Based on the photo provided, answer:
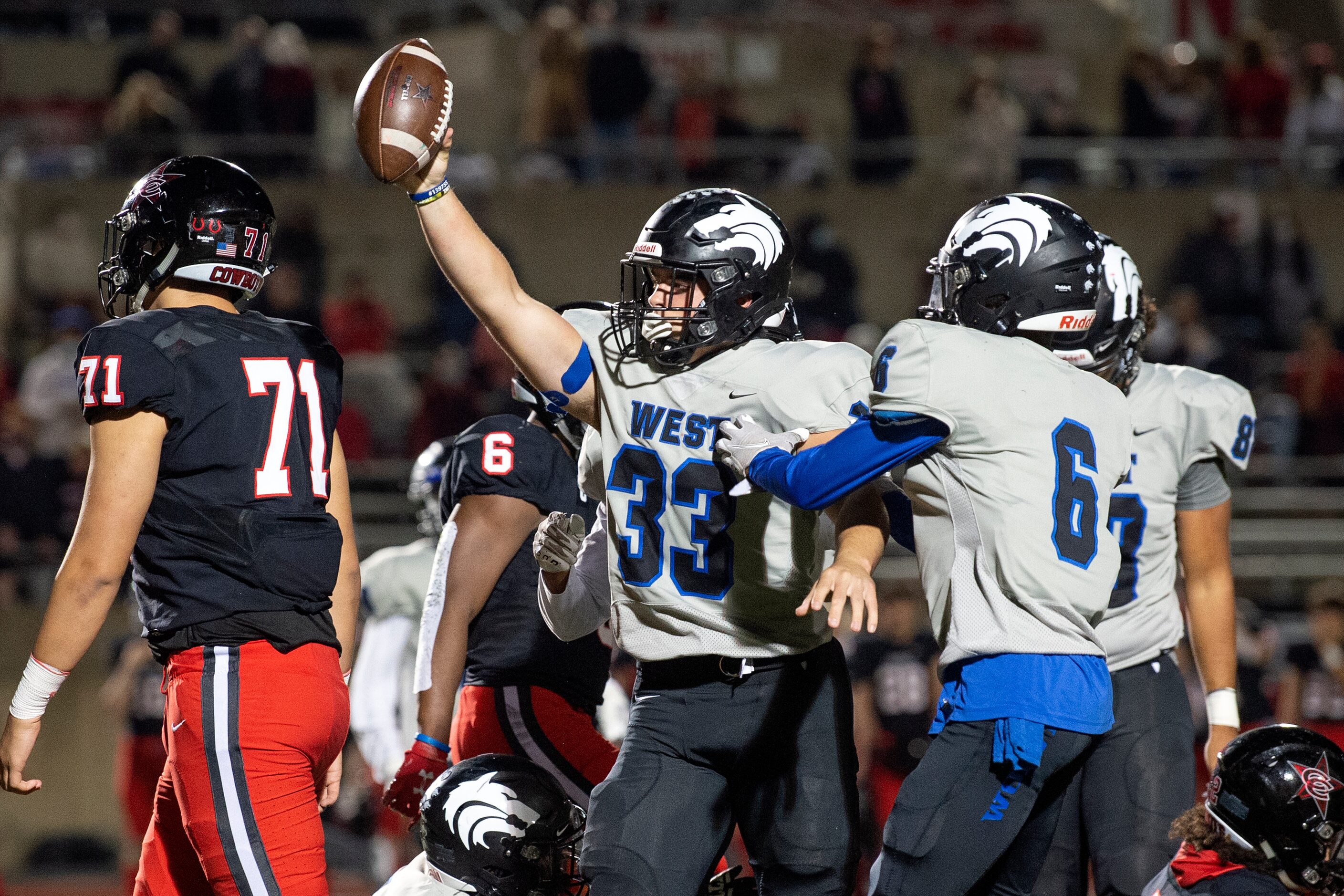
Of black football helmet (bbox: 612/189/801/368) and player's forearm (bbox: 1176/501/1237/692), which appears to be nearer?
black football helmet (bbox: 612/189/801/368)

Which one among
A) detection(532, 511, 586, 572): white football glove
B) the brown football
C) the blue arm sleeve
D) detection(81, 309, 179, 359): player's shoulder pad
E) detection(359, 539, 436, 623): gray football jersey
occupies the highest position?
the brown football

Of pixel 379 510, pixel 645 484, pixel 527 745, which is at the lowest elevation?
pixel 379 510

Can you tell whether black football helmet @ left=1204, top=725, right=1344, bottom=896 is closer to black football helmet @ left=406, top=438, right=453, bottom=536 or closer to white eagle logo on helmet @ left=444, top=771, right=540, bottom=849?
white eagle logo on helmet @ left=444, top=771, right=540, bottom=849

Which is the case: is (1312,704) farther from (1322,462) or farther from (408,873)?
(408,873)

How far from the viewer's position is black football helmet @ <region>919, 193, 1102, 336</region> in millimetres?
3375

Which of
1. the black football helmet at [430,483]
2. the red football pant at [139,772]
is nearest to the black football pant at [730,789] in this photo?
the black football helmet at [430,483]

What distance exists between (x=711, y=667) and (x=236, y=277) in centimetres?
127

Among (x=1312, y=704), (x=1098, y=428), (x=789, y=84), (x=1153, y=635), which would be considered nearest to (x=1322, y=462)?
(x=1312, y=704)

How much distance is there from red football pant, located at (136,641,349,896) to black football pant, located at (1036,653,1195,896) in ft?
5.80

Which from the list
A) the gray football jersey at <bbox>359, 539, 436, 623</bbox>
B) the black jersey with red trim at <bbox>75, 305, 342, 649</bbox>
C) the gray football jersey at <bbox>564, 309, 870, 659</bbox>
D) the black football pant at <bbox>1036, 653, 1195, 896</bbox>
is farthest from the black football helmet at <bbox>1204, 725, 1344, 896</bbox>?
the gray football jersey at <bbox>359, 539, 436, 623</bbox>

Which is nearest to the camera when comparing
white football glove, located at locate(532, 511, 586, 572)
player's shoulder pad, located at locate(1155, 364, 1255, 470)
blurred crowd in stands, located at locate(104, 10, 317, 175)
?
white football glove, located at locate(532, 511, 586, 572)

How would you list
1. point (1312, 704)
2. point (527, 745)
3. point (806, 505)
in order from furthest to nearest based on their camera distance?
point (1312, 704)
point (527, 745)
point (806, 505)

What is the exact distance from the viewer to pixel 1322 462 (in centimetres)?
1122

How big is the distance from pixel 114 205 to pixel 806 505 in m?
10.4
